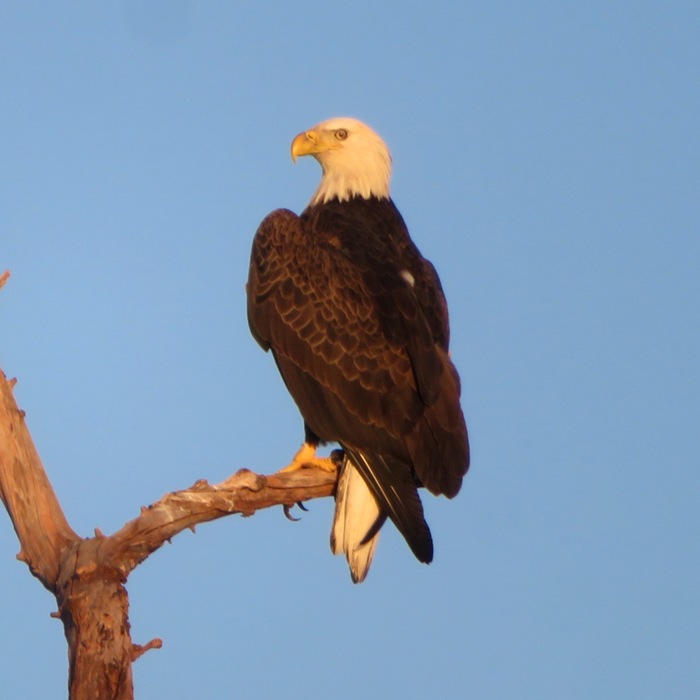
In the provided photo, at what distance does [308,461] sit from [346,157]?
222 cm

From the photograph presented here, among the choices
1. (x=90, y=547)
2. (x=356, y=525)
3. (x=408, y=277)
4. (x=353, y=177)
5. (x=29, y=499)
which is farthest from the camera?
(x=353, y=177)

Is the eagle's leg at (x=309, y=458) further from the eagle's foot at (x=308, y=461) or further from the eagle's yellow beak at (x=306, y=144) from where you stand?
the eagle's yellow beak at (x=306, y=144)

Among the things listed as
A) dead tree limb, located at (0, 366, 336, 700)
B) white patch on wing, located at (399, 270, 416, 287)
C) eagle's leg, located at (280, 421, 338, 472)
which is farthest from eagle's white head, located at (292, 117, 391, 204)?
dead tree limb, located at (0, 366, 336, 700)

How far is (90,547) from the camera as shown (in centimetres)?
A: 598

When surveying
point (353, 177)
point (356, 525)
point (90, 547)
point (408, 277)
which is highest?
point (353, 177)

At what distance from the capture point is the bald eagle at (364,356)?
7.14 metres

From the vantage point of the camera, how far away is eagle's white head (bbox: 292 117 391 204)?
871 cm

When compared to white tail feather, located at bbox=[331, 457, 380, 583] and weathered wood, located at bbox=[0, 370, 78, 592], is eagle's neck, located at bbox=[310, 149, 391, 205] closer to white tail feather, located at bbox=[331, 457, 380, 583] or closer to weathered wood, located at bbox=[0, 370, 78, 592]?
white tail feather, located at bbox=[331, 457, 380, 583]

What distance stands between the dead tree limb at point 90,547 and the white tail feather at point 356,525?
0.61m

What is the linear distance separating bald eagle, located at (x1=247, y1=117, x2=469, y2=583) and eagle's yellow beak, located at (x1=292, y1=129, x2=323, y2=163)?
449 millimetres

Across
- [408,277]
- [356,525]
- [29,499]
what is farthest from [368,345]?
[29,499]

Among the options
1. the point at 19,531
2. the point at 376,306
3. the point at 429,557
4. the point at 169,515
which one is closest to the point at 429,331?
the point at 376,306

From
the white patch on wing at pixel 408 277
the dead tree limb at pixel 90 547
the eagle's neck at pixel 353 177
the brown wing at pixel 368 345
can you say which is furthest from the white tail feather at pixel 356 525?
the eagle's neck at pixel 353 177

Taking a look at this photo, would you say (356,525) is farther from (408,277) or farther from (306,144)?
(306,144)
